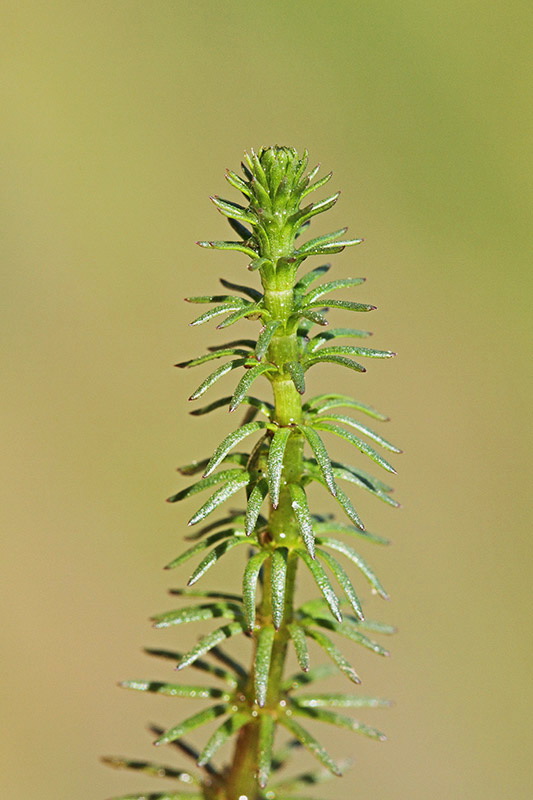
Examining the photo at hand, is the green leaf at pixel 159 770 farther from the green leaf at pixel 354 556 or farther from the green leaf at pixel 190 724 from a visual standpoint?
the green leaf at pixel 354 556

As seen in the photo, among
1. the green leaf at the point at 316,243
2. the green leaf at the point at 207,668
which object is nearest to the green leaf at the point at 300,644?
the green leaf at the point at 207,668

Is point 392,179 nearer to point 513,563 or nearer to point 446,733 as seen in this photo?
point 513,563

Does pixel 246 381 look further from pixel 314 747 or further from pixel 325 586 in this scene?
pixel 314 747

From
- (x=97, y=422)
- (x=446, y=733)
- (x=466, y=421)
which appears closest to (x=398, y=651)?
(x=446, y=733)

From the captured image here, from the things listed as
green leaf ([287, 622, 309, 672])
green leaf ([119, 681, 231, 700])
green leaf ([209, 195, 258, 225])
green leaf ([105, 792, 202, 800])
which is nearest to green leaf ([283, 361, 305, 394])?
green leaf ([209, 195, 258, 225])

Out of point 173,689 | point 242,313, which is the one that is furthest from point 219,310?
point 173,689

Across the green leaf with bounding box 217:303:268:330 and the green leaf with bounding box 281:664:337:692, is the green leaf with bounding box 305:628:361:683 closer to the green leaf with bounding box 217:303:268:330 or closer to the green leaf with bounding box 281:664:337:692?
the green leaf with bounding box 281:664:337:692
